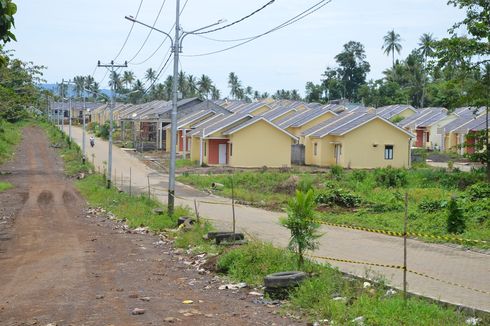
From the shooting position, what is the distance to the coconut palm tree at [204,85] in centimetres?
13612

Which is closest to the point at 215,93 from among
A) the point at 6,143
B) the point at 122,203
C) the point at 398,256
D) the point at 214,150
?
the point at 6,143

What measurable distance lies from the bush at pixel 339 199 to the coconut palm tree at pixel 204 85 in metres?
111

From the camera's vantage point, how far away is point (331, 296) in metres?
9.95

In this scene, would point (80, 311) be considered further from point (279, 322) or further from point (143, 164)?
point (143, 164)

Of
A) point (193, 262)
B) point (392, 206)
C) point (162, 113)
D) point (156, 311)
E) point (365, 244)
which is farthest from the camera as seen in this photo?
point (162, 113)

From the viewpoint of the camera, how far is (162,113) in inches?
2783

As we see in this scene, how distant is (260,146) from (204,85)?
8644 cm

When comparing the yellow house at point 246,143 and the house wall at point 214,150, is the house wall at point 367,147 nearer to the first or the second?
the yellow house at point 246,143

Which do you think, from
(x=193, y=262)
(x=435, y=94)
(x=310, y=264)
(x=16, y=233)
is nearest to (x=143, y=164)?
(x=16, y=233)

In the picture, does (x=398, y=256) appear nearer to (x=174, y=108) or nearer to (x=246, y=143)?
(x=174, y=108)

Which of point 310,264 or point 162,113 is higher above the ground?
point 162,113

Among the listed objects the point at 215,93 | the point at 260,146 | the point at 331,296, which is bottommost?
the point at 331,296

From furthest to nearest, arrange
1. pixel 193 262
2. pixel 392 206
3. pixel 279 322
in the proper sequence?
pixel 392 206
pixel 193 262
pixel 279 322

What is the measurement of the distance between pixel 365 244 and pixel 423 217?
4.46 m
